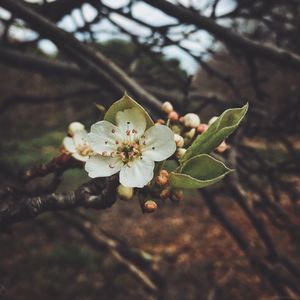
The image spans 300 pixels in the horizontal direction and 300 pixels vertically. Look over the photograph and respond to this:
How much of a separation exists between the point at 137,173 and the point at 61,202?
297mm

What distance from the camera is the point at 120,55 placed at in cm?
424

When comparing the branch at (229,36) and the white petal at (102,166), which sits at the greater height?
the branch at (229,36)

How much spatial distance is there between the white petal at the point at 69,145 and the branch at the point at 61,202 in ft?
0.77

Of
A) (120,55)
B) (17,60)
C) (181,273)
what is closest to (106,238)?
(17,60)

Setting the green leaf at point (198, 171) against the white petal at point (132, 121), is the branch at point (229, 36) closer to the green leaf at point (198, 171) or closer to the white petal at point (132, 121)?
the white petal at point (132, 121)

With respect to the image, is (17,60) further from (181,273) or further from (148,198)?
(181,273)

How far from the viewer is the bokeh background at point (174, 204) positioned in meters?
2.20

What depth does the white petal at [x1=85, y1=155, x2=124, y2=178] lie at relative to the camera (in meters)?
1.08

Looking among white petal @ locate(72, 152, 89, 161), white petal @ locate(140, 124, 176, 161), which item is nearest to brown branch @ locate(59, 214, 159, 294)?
white petal @ locate(72, 152, 89, 161)

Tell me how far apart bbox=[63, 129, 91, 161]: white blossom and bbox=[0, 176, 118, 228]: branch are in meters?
0.15

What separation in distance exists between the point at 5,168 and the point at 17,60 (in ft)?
3.03

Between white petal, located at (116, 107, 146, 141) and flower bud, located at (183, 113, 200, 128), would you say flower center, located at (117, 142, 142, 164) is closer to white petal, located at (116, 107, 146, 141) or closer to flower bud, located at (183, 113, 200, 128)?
white petal, located at (116, 107, 146, 141)

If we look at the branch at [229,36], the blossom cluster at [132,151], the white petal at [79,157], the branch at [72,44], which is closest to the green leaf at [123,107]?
the blossom cluster at [132,151]

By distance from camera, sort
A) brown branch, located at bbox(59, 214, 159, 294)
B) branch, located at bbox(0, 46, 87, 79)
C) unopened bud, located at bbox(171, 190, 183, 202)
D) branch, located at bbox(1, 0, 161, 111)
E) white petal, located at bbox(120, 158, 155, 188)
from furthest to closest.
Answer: branch, located at bbox(0, 46, 87, 79) < brown branch, located at bbox(59, 214, 159, 294) < branch, located at bbox(1, 0, 161, 111) < unopened bud, located at bbox(171, 190, 183, 202) < white petal, located at bbox(120, 158, 155, 188)
